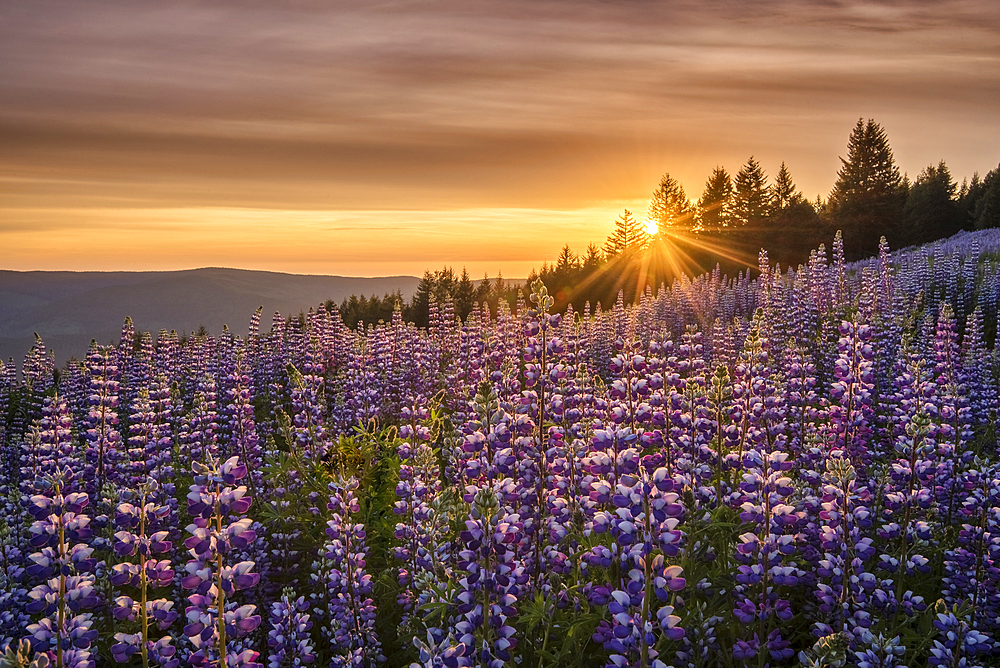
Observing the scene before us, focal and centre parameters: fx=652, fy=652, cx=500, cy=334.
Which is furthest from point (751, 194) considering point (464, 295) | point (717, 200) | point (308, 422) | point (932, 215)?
point (308, 422)

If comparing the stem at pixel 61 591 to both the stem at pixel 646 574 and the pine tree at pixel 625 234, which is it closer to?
the stem at pixel 646 574

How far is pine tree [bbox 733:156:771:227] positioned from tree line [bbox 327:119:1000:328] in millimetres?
148

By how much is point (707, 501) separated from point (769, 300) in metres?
13.2

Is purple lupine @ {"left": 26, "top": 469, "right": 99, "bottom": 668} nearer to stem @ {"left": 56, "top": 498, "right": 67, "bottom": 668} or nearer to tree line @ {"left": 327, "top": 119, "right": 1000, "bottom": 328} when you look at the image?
stem @ {"left": 56, "top": 498, "right": 67, "bottom": 668}

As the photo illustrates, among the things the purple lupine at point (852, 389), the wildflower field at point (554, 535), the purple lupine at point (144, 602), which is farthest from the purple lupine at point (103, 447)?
the purple lupine at point (852, 389)

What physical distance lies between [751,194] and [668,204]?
22.1 metres

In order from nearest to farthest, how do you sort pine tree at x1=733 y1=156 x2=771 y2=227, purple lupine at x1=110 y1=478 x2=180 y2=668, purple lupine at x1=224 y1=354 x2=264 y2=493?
purple lupine at x1=110 y1=478 x2=180 y2=668 < purple lupine at x1=224 y1=354 x2=264 y2=493 < pine tree at x1=733 y1=156 x2=771 y2=227

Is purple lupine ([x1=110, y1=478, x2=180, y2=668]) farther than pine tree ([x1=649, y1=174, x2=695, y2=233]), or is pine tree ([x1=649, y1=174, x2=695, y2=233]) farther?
pine tree ([x1=649, y1=174, x2=695, y2=233])

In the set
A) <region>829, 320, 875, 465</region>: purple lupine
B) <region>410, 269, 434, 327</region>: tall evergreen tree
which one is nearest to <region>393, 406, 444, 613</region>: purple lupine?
<region>829, 320, 875, 465</region>: purple lupine

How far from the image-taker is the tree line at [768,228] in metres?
73.5

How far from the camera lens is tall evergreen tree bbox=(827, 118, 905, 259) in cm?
7469

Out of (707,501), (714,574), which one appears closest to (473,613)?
(714,574)

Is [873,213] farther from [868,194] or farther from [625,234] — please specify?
[625,234]

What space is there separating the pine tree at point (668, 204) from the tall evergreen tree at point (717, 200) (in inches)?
243
